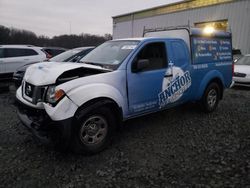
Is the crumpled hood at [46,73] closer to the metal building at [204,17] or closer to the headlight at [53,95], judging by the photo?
the headlight at [53,95]

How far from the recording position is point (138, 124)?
5.22 meters

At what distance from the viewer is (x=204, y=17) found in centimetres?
1961

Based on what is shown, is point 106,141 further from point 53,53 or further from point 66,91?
point 53,53

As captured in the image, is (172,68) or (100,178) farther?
(172,68)

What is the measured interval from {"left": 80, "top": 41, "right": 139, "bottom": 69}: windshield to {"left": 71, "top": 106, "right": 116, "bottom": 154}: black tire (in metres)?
0.87

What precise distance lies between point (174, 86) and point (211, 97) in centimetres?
170

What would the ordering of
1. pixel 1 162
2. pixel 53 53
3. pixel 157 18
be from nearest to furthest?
pixel 1 162 < pixel 53 53 < pixel 157 18

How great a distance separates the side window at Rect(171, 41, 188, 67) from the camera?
491 centimetres

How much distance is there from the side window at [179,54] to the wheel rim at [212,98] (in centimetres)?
Answer: 137

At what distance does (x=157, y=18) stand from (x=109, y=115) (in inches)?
881

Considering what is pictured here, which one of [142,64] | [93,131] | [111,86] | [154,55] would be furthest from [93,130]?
[154,55]

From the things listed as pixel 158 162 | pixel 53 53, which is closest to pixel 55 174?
pixel 158 162

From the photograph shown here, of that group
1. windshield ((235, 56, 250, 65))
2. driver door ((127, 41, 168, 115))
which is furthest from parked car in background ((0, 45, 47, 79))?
windshield ((235, 56, 250, 65))

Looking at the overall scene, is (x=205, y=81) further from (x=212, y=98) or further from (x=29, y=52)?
(x=29, y=52)
